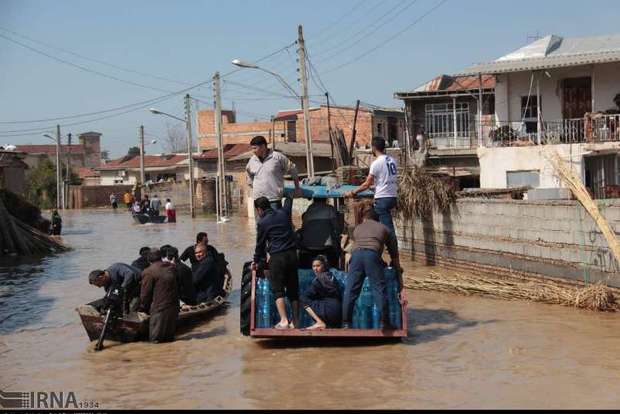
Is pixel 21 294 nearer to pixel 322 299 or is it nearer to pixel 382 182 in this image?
pixel 382 182

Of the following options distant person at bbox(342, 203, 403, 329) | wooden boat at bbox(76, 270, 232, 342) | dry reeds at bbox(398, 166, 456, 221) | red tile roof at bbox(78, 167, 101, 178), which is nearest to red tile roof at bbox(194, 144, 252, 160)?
red tile roof at bbox(78, 167, 101, 178)

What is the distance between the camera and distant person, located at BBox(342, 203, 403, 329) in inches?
381

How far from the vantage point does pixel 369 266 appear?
9.70 metres

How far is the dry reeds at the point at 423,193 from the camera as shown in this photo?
696 inches

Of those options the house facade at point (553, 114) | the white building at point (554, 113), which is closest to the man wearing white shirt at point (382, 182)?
the house facade at point (553, 114)

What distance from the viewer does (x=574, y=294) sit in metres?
12.4

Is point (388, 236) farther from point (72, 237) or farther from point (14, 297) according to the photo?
point (72, 237)

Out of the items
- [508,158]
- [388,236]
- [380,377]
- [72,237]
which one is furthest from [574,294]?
[72,237]

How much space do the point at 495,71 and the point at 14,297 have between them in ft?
60.0

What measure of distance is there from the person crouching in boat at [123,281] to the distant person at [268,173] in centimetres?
208

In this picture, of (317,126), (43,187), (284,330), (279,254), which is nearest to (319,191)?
(279,254)

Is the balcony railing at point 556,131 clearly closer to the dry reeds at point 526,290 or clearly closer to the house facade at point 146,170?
the dry reeds at point 526,290

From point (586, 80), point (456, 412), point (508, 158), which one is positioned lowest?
point (456, 412)

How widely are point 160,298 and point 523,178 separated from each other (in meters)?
Answer: 19.2
